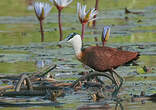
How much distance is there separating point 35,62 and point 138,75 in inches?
83.4

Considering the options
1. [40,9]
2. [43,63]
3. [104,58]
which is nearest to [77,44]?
[104,58]

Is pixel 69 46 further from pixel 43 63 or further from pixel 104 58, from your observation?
pixel 104 58

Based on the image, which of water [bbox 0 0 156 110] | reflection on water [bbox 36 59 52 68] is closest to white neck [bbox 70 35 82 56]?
water [bbox 0 0 156 110]

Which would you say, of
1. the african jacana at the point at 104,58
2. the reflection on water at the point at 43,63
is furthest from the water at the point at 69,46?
the african jacana at the point at 104,58

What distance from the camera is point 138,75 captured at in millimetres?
8352

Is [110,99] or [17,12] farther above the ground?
[17,12]

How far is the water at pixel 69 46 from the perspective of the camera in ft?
22.4

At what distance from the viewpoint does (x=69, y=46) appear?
11273 mm

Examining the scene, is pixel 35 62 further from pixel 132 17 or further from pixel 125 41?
pixel 132 17

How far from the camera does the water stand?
6.83 metres

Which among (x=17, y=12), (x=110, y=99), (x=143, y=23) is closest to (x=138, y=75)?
(x=110, y=99)

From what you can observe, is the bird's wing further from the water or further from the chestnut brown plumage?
the water

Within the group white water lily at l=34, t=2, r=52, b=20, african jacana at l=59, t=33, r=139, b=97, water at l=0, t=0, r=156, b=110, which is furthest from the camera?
white water lily at l=34, t=2, r=52, b=20

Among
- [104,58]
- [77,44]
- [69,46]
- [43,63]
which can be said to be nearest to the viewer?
[104,58]
